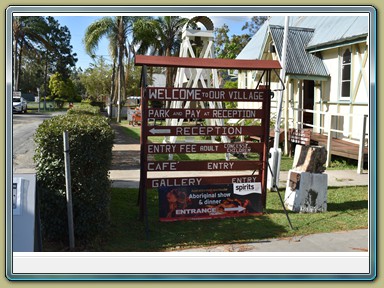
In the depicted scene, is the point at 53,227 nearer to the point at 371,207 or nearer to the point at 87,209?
the point at 87,209

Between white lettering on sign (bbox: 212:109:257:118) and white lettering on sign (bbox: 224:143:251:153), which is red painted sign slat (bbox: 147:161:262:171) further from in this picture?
white lettering on sign (bbox: 212:109:257:118)

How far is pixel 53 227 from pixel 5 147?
1.37 metres

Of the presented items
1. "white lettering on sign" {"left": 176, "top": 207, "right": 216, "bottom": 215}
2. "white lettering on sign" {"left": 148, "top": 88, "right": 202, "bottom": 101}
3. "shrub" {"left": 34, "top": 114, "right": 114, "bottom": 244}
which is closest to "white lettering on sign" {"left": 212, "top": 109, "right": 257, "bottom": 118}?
"white lettering on sign" {"left": 148, "top": 88, "right": 202, "bottom": 101}

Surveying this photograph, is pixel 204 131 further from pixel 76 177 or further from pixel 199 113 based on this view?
pixel 76 177

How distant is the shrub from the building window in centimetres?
996

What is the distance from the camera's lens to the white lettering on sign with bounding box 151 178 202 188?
293 inches

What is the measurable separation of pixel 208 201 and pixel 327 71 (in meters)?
9.50

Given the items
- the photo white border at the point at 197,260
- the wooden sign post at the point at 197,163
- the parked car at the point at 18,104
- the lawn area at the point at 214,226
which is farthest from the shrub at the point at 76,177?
the parked car at the point at 18,104

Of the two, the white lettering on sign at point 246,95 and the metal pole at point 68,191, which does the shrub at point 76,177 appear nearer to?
the metal pole at point 68,191

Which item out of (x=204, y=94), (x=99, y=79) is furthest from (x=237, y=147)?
(x=99, y=79)

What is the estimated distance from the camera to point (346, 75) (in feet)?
47.8

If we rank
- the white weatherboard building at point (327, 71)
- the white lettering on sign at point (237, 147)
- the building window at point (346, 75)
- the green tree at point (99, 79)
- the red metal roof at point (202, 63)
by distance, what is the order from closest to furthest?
the red metal roof at point (202, 63), the white lettering on sign at point (237, 147), the white weatherboard building at point (327, 71), the building window at point (346, 75), the green tree at point (99, 79)

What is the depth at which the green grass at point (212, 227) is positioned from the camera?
21.5 ft

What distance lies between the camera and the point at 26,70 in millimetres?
51188
